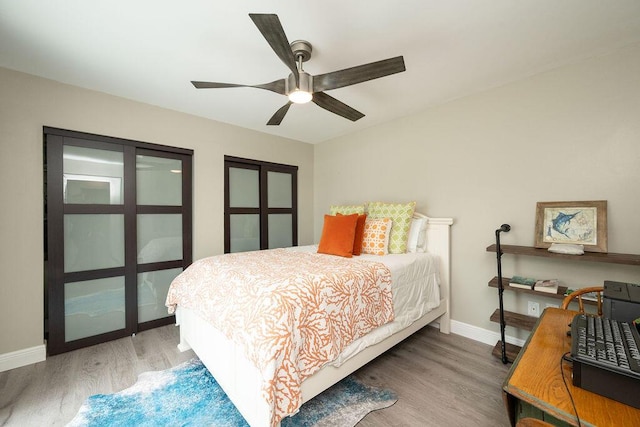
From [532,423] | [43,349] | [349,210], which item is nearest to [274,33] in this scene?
[532,423]

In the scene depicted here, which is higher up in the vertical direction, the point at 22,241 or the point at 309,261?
the point at 22,241

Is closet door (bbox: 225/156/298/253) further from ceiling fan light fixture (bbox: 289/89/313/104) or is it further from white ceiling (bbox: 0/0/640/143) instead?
ceiling fan light fixture (bbox: 289/89/313/104)

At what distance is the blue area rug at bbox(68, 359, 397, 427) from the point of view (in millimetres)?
1580

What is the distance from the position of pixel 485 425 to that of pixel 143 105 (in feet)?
13.0

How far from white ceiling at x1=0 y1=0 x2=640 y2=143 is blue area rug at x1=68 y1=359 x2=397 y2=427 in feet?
8.06

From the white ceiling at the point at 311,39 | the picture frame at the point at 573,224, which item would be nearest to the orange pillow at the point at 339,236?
the white ceiling at the point at 311,39

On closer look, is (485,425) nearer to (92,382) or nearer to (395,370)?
(395,370)

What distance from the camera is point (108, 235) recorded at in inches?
105

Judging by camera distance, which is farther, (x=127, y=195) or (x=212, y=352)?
(x=127, y=195)

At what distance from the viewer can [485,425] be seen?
1.55m

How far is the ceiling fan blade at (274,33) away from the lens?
4.00 ft

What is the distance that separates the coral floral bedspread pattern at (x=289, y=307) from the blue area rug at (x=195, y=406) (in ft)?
1.37

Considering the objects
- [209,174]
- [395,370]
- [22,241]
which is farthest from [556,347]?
[22,241]

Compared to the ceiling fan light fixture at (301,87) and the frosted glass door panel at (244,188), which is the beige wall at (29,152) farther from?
the ceiling fan light fixture at (301,87)
